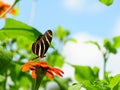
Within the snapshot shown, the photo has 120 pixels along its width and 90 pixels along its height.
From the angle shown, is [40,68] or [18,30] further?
[18,30]

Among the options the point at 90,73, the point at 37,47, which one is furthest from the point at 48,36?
the point at 90,73

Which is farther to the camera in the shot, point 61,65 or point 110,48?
point 61,65

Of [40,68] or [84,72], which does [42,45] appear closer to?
[40,68]

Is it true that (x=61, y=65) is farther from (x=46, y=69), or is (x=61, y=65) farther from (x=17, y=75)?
(x=46, y=69)

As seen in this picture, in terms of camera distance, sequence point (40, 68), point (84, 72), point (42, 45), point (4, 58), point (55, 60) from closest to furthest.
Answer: point (42, 45)
point (40, 68)
point (4, 58)
point (84, 72)
point (55, 60)

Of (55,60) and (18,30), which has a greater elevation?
(18,30)

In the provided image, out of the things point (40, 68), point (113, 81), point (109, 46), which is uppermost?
point (113, 81)

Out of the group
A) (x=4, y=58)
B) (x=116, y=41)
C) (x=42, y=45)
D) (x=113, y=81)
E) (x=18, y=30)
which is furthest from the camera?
(x=116, y=41)

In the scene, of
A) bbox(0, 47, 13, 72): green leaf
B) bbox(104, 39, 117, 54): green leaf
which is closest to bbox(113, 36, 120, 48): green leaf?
bbox(104, 39, 117, 54): green leaf

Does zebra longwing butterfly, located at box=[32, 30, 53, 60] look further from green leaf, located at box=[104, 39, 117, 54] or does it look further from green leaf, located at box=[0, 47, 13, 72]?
green leaf, located at box=[104, 39, 117, 54]

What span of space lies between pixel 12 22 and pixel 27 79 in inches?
47.7

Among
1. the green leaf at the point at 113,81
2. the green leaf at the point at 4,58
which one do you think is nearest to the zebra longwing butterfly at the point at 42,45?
the green leaf at the point at 4,58

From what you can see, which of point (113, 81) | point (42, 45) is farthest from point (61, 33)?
point (113, 81)

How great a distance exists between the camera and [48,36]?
2.12 meters
